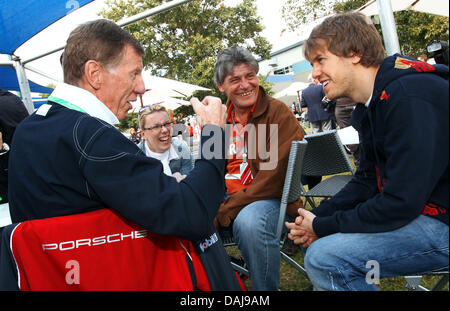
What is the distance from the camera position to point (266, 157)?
2.16m

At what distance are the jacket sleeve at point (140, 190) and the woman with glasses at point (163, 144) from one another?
89.7 inches

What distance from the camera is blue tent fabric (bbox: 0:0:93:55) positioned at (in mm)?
4328

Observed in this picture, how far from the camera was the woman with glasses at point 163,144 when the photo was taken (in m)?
3.42

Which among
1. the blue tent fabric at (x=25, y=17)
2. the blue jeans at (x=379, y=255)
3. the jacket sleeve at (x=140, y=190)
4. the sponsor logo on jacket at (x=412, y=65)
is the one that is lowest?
the blue jeans at (x=379, y=255)

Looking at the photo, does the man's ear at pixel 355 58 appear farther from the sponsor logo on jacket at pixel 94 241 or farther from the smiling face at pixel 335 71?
the sponsor logo on jacket at pixel 94 241

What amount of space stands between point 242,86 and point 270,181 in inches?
32.5

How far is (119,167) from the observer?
105 cm

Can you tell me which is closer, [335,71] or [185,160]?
[335,71]

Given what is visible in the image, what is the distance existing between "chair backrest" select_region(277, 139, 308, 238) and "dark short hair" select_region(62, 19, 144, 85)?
40.5 inches

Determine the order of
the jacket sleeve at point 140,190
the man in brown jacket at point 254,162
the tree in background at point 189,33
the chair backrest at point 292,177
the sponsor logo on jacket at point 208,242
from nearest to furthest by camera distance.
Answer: the jacket sleeve at point 140,190
the sponsor logo on jacket at point 208,242
the chair backrest at point 292,177
the man in brown jacket at point 254,162
the tree in background at point 189,33

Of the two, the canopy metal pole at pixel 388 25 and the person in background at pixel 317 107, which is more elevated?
the canopy metal pole at pixel 388 25

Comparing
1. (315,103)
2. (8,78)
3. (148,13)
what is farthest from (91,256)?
(8,78)

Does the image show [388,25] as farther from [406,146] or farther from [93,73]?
[93,73]

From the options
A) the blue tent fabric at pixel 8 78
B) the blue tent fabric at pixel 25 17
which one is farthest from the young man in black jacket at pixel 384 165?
the blue tent fabric at pixel 8 78
